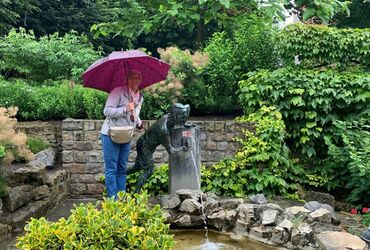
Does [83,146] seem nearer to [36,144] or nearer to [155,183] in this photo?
[36,144]

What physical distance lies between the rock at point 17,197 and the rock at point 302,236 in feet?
9.73

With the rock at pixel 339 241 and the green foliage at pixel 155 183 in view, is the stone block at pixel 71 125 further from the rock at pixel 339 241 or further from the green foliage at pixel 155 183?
the rock at pixel 339 241

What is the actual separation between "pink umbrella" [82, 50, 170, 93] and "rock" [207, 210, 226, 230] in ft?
5.86

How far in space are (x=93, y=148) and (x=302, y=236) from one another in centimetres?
357

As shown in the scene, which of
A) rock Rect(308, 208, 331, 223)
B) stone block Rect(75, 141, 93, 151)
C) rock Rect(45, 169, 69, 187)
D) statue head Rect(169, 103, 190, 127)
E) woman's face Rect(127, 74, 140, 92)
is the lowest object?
rock Rect(308, 208, 331, 223)

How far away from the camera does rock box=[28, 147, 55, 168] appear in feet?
20.4

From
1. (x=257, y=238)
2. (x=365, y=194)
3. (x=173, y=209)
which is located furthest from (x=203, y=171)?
(x=365, y=194)

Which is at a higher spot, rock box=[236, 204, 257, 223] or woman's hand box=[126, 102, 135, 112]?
woman's hand box=[126, 102, 135, 112]

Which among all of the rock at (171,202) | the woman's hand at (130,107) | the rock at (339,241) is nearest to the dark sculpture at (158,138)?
the rock at (171,202)

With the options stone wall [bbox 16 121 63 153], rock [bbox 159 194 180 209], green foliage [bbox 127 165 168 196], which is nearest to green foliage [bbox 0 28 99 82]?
stone wall [bbox 16 121 63 153]

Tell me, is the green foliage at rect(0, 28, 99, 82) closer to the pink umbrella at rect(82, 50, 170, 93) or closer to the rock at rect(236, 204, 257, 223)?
the pink umbrella at rect(82, 50, 170, 93)

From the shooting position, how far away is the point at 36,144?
677 centimetres

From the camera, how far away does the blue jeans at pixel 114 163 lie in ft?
16.5

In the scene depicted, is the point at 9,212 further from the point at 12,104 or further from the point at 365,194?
the point at 365,194
